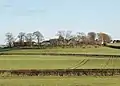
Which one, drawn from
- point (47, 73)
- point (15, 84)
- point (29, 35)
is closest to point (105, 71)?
point (47, 73)

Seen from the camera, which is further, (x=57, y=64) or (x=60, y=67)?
(x=57, y=64)

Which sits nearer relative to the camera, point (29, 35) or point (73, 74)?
point (73, 74)

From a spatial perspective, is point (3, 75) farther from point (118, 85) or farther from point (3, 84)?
point (118, 85)

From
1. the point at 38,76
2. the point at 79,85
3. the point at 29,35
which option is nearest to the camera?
the point at 79,85

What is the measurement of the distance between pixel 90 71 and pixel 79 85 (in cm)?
984

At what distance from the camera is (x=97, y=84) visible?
25.4 metres

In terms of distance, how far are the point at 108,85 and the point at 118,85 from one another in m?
0.73

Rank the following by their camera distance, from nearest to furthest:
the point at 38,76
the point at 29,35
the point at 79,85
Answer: the point at 79,85 < the point at 38,76 < the point at 29,35

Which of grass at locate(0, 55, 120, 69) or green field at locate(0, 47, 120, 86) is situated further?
grass at locate(0, 55, 120, 69)

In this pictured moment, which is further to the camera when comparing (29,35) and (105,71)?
(29,35)

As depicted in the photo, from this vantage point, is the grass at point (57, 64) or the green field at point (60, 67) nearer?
the green field at point (60, 67)

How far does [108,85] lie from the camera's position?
24875 millimetres

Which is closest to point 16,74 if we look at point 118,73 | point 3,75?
point 3,75

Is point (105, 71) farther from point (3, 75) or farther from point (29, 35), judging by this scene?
point (29, 35)
